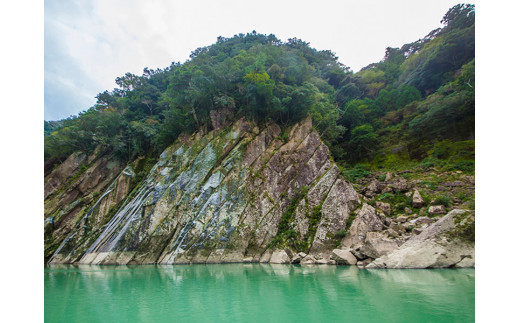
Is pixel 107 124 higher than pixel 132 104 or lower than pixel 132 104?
lower

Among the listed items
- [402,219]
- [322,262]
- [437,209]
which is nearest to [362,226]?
[402,219]

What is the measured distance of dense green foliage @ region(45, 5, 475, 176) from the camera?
23156 mm

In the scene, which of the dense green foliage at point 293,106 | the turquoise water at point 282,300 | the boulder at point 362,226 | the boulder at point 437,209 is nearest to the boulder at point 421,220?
the boulder at point 437,209

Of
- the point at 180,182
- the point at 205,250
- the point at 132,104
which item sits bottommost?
the point at 205,250

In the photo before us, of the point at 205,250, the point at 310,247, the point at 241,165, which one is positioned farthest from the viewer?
the point at 241,165

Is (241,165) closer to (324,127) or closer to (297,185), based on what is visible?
(297,185)

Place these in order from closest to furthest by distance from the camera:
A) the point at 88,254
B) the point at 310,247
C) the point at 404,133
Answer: the point at 310,247
the point at 88,254
the point at 404,133

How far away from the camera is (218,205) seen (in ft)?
59.9

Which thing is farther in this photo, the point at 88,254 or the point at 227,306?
the point at 88,254

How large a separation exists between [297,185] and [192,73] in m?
13.7

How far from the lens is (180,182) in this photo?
66.6 ft

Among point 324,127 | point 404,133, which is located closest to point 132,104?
point 324,127

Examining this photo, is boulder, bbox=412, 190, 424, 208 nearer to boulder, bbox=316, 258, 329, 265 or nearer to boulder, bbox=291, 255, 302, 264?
boulder, bbox=316, 258, 329, 265

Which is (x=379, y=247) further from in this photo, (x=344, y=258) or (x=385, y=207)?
(x=385, y=207)
